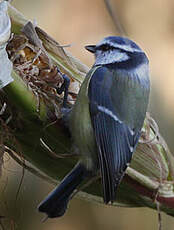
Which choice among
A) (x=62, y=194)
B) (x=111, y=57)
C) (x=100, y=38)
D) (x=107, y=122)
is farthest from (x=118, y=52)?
(x=100, y=38)

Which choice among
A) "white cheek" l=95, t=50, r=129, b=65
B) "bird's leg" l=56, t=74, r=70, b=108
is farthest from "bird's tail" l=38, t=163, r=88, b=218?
"white cheek" l=95, t=50, r=129, b=65

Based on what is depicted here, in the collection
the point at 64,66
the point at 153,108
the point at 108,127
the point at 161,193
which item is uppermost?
the point at 64,66

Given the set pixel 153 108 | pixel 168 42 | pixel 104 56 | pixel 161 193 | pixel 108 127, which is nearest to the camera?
pixel 161 193

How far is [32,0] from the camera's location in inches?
107

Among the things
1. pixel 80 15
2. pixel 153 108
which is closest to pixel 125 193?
pixel 153 108

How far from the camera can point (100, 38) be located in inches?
106

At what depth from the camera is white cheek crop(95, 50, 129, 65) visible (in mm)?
1507

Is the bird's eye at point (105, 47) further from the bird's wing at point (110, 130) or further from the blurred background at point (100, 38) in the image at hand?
the blurred background at point (100, 38)

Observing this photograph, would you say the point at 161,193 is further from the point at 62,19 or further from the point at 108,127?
the point at 62,19

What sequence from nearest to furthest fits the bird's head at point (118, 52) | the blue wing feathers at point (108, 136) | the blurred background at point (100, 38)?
the blue wing feathers at point (108, 136), the bird's head at point (118, 52), the blurred background at point (100, 38)

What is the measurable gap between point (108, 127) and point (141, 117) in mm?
88

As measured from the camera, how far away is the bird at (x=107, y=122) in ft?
4.23

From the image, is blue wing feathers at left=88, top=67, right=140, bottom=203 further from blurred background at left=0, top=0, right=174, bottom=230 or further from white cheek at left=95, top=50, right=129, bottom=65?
blurred background at left=0, top=0, right=174, bottom=230

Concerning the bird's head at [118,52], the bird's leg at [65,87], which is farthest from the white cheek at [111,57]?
the bird's leg at [65,87]
